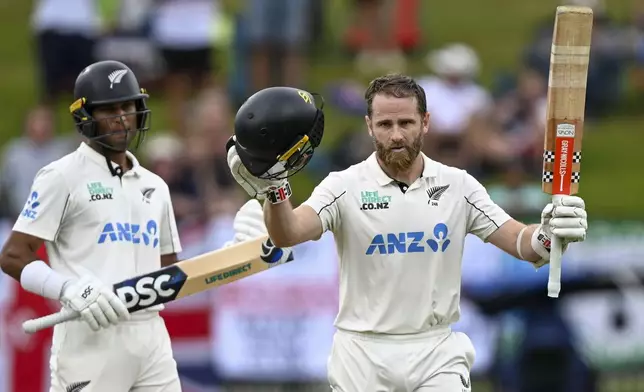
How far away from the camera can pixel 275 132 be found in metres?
5.56

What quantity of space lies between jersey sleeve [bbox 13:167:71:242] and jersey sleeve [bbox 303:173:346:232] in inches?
51.0

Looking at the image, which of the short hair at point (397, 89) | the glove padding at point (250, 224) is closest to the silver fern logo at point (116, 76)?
the glove padding at point (250, 224)

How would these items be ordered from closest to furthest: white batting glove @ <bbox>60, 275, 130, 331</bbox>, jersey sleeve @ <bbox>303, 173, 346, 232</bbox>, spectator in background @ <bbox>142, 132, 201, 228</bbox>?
jersey sleeve @ <bbox>303, 173, 346, 232</bbox> < white batting glove @ <bbox>60, 275, 130, 331</bbox> < spectator in background @ <bbox>142, 132, 201, 228</bbox>

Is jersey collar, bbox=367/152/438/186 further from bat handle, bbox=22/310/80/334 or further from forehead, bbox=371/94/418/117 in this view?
bat handle, bbox=22/310/80/334

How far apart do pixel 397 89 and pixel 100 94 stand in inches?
64.4

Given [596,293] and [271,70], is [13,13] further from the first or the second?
[596,293]

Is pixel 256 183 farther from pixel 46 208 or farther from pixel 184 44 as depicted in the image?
pixel 184 44

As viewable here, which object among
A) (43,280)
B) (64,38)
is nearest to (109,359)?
(43,280)

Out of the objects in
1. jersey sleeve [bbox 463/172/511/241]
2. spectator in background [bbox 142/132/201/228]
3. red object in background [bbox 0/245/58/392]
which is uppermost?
jersey sleeve [bbox 463/172/511/241]

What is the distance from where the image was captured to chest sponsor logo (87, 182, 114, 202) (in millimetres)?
6688

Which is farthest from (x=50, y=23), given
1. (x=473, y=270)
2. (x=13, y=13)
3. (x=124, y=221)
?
(x=124, y=221)

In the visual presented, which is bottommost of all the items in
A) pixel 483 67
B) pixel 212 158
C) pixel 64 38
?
pixel 212 158

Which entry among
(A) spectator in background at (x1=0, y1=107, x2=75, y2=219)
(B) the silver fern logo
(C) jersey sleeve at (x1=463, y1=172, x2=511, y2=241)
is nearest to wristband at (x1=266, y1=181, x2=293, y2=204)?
(C) jersey sleeve at (x1=463, y1=172, x2=511, y2=241)

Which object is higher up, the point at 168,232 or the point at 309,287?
the point at 168,232
